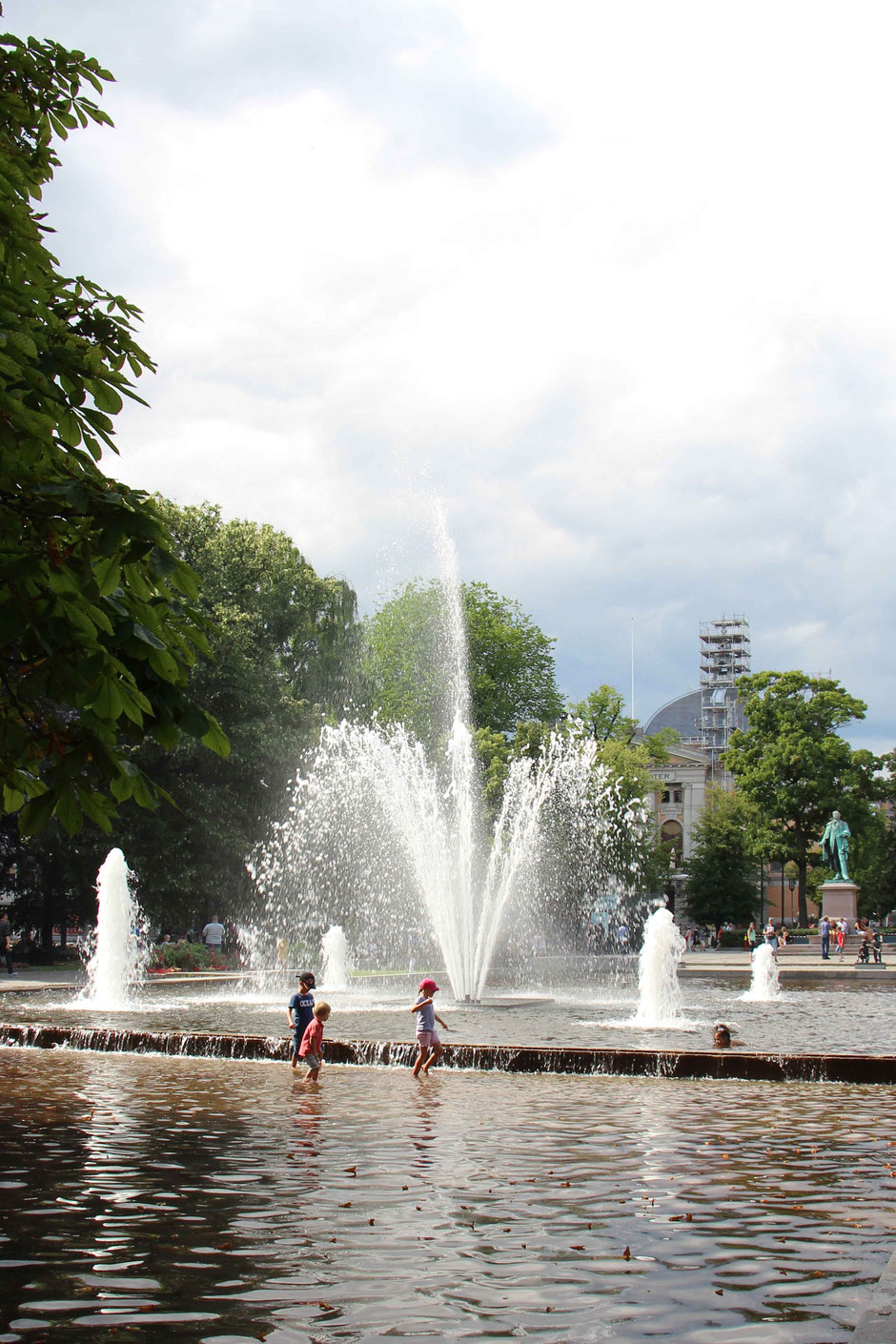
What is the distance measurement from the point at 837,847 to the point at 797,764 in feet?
39.4

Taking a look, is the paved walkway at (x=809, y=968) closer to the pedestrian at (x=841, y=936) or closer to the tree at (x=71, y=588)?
the pedestrian at (x=841, y=936)

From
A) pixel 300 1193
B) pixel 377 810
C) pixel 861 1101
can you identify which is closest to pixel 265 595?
pixel 377 810

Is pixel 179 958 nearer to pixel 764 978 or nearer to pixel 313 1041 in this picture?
pixel 764 978

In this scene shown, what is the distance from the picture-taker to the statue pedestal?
55.8 m

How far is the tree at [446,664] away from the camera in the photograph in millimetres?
54469

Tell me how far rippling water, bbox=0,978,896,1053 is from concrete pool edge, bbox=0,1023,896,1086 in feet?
3.51

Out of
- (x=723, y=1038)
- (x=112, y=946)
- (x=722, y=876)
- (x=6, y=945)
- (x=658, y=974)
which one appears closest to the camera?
(x=723, y=1038)

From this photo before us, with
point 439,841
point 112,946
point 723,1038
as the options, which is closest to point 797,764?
point 439,841

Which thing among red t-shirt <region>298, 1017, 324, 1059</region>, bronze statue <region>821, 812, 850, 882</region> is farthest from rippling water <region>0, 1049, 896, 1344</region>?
bronze statue <region>821, 812, 850, 882</region>

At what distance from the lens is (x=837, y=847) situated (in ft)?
191

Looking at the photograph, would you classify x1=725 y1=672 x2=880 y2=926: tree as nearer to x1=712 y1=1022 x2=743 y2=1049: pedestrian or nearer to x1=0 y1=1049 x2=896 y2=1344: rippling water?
x1=712 y1=1022 x2=743 y2=1049: pedestrian

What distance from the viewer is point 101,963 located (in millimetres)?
23719

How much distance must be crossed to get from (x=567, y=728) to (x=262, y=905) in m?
20.5

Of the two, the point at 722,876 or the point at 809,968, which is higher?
the point at 722,876
